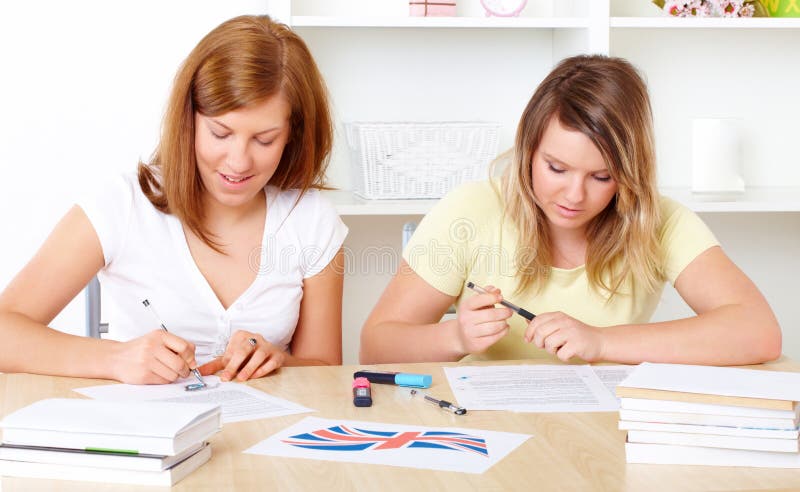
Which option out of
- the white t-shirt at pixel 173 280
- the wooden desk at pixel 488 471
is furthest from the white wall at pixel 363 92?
the wooden desk at pixel 488 471

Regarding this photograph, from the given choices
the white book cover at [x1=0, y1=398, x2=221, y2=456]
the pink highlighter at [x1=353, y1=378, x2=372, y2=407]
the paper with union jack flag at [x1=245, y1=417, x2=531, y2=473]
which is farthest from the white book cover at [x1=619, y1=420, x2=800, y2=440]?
the white book cover at [x1=0, y1=398, x2=221, y2=456]

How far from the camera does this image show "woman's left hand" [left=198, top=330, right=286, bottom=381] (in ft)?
5.11

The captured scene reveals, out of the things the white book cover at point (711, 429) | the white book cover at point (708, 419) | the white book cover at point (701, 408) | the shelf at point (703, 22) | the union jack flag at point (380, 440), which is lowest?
the union jack flag at point (380, 440)

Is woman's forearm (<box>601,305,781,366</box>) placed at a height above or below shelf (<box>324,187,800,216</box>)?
below

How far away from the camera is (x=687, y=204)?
2.57 metres

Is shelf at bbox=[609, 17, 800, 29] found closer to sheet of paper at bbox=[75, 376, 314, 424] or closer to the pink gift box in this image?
the pink gift box

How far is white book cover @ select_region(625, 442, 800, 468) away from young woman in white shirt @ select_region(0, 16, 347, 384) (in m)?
0.66

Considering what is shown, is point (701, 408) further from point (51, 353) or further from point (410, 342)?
point (51, 353)

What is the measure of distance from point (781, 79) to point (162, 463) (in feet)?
8.32

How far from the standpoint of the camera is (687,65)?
2947mm

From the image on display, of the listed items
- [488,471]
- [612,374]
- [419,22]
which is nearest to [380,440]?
[488,471]

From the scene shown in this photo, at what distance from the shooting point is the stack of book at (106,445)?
1.08m

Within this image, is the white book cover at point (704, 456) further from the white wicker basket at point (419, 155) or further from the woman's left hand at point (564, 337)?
the white wicker basket at point (419, 155)

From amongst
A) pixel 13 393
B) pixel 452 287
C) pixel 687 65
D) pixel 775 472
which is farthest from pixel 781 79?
pixel 13 393
